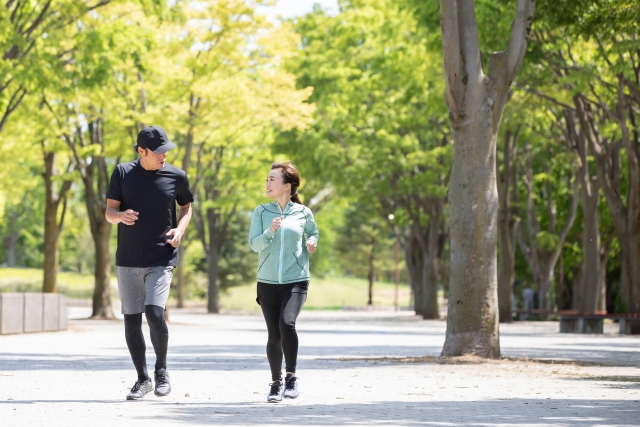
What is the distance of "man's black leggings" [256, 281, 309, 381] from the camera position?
8289mm

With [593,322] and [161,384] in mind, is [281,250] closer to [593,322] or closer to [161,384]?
[161,384]

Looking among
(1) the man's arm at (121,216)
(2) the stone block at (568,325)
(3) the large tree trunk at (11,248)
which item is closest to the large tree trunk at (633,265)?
(2) the stone block at (568,325)

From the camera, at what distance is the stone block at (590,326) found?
2750 centimetres

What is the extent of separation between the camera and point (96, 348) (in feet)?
55.7

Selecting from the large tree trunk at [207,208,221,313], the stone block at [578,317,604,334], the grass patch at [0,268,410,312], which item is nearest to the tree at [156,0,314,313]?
the stone block at [578,317,604,334]

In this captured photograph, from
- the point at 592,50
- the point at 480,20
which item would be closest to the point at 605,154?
the point at 592,50

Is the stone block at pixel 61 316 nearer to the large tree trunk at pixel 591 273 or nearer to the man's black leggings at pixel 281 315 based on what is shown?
the large tree trunk at pixel 591 273

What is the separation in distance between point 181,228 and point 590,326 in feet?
68.1

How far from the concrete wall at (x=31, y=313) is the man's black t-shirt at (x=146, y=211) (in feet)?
43.4

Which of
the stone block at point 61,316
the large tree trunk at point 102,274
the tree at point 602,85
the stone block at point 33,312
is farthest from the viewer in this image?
the large tree trunk at point 102,274

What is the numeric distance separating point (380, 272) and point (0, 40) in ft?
243

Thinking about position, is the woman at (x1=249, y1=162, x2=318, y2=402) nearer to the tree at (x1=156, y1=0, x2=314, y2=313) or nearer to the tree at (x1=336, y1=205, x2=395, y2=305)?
the tree at (x1=156, y1=0, x2=314, y2=313)

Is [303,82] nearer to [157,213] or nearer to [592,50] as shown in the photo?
[592,50]

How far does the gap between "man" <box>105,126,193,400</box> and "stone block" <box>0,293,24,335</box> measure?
13.4 m
